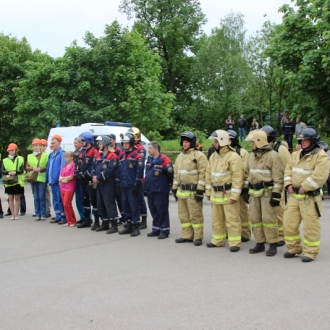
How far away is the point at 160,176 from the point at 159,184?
156 mm

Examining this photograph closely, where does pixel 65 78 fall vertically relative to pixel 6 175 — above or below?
above

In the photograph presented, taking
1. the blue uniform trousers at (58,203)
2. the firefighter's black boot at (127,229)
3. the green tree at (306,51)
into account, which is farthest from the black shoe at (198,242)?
the green tree at (306,51)

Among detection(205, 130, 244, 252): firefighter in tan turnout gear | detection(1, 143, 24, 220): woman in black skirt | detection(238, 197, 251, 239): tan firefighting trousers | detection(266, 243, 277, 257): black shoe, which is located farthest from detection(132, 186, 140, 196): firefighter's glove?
detection(1, 143, 24, 220): woman in black skirt

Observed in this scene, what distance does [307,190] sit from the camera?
7535mm

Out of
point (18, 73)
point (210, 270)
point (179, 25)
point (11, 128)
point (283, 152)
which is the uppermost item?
point (179, 25)

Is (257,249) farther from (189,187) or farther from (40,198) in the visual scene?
(40,198)

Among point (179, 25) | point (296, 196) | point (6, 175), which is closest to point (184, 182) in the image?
point (296, 196)

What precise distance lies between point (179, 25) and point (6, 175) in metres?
37.7

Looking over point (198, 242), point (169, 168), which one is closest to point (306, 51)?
point (169, 168)

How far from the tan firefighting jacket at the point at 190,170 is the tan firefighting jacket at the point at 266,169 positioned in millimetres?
1034

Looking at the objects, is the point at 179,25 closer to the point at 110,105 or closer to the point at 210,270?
the point at 110,105

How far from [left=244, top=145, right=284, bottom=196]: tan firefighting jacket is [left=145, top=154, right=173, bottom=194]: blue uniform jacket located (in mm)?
1996

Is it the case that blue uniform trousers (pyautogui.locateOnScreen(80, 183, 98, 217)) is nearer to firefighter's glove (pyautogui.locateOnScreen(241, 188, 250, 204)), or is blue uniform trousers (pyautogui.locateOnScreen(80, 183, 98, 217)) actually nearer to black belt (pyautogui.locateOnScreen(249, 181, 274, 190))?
firefighter's glove (pyautogui.locateOnScreen(241, 188, 250, 204))

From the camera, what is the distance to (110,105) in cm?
2617
